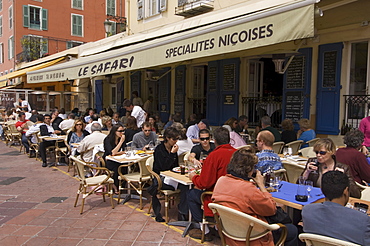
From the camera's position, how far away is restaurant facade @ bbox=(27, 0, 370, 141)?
4.36 meters

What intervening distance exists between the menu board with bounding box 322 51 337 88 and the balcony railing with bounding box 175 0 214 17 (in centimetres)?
413

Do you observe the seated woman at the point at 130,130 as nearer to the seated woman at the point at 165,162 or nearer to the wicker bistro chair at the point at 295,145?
the seated woman at the point at 165,162

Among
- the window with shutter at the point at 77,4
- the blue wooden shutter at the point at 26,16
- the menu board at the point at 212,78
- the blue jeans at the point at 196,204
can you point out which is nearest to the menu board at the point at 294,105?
the menu board at the point at 212,78

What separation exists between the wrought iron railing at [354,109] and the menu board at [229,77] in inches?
121

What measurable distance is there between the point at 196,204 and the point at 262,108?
5.31m

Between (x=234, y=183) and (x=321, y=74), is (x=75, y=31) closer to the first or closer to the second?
(x=321, y=74)

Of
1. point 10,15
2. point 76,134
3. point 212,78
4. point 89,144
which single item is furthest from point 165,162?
point 10,15

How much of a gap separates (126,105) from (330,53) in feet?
18.4

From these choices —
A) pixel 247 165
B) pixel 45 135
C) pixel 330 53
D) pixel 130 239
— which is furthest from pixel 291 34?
pixel 45 135

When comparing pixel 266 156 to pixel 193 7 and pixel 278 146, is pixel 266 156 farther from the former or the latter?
pixel 193 7

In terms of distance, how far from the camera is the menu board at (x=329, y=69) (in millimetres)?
6996

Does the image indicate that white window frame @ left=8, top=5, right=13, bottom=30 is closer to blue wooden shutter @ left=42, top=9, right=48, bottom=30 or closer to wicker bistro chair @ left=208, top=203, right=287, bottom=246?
blue wooden shutter @ left=42, top=9, right=48, bottom=30

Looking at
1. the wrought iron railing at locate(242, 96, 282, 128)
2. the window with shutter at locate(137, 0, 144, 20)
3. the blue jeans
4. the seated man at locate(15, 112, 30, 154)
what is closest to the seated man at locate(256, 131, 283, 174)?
the blue jeans

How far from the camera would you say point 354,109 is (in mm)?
6891
